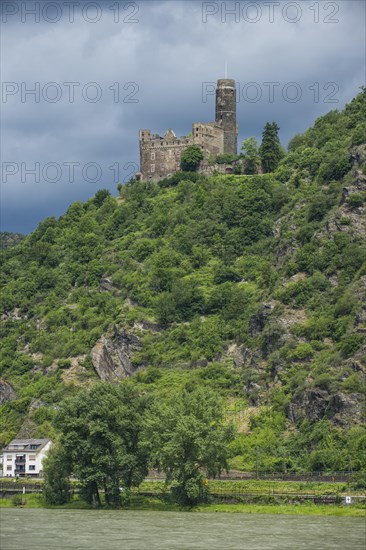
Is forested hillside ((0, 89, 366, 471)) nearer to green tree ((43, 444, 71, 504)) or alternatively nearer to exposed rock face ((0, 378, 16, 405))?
exposed rock face ((0, 378, 16, 405))

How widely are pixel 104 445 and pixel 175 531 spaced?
2391 centimetres

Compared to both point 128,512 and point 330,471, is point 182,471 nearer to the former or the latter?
point 128,512

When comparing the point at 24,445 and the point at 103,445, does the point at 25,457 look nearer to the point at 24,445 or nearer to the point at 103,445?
the point at 24,445

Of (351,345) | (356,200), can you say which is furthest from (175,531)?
(356,200)

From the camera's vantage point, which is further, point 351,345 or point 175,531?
point 351,345

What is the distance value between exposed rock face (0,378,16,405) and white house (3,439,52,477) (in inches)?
478

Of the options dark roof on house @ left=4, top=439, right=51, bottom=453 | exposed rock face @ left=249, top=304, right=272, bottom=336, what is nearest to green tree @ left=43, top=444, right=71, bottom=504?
dark roof on house @ left=4, top=439, right=51, bottom=453

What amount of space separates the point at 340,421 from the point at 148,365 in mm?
39677

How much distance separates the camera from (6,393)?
602ft

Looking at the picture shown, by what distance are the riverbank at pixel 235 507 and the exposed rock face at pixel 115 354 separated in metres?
46.3

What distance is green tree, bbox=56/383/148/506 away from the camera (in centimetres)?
12525

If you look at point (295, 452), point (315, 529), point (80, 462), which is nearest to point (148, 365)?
point (295, 452)

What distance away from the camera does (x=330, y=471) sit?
441ft

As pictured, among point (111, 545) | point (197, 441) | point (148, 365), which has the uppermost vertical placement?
point (148, 365)
